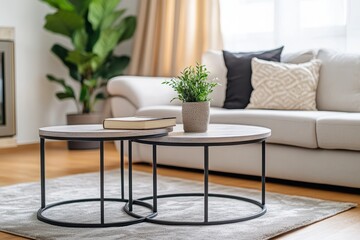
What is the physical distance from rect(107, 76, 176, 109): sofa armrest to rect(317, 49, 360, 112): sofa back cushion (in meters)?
1.09

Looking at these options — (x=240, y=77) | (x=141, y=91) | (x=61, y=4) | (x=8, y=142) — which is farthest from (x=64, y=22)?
(x=240, y=77)

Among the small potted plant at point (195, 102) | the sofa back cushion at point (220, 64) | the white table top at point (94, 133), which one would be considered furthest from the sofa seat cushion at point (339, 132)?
the white table top at point (94, 133)

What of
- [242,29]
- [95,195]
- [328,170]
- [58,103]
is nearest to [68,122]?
[58,103]

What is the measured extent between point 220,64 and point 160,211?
72.3 inches

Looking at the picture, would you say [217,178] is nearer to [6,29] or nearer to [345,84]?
[345,84]

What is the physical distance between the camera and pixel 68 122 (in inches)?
205

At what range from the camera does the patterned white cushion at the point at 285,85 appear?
3729 millimetres

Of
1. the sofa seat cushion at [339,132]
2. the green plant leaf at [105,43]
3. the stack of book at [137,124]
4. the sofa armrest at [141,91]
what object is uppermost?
the green plant leaf at [105,43]

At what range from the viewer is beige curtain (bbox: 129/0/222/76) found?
4945 mm

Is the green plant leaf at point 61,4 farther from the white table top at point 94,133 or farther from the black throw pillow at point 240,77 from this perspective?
the white table top at point 94,133

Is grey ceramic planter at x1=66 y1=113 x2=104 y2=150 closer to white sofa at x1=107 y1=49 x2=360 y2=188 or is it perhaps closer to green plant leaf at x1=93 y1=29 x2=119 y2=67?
green plant leaf at x1=93 y1=29 x2=119 y2=67

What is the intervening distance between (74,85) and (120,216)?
3240 millimetres

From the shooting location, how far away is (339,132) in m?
3.10

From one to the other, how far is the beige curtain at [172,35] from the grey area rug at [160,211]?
1.70 m
